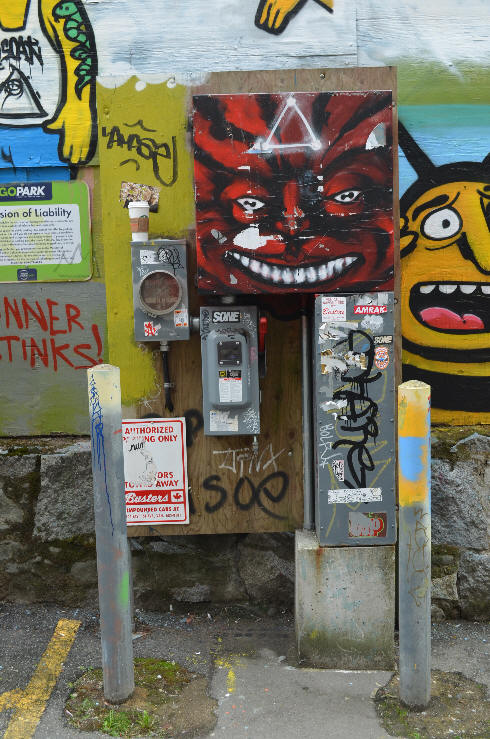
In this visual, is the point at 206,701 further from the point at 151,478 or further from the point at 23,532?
the point at 23,532

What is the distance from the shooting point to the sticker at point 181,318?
383 cm

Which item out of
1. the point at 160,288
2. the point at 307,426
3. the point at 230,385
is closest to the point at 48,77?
the point at 160,288

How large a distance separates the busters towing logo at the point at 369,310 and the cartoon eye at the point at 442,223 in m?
1.14

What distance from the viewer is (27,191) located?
473 centimetres

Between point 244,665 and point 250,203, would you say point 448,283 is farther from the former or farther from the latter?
point 244,665

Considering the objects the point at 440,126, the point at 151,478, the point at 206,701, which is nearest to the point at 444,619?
the point at 206,701

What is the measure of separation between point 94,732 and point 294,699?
0.94 metres

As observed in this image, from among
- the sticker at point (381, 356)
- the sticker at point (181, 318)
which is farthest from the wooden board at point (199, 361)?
the sticker at point (381, 356)

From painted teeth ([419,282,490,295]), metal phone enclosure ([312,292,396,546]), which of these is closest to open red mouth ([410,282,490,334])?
painted teeth ([419,282,490,295])

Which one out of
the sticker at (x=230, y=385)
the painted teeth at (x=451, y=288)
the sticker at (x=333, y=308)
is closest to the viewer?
the sticker at (x=333, y=308)

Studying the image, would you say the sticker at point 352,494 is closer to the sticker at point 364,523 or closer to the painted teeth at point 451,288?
the sticker at point 364,523

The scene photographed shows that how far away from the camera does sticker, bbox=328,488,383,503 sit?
3836 mm

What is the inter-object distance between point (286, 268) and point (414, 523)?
1310mm

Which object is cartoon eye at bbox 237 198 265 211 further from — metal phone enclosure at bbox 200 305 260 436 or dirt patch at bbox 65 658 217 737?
dirt patch at bbox 65 658 217 737
